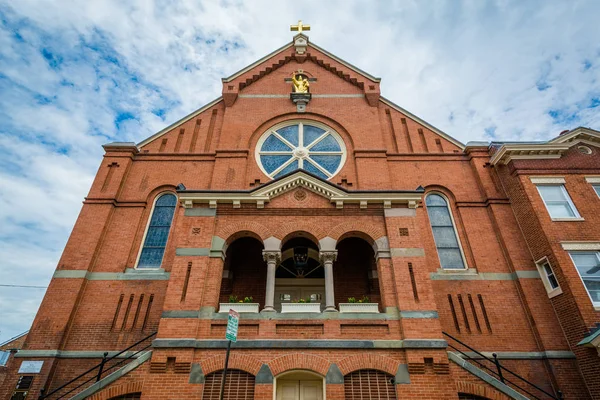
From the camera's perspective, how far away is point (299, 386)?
30.4 feet

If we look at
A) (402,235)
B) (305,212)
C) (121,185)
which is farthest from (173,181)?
(402,235)

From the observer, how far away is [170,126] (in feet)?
54.0

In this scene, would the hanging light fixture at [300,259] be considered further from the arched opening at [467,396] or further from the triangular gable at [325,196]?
the arched opening at [467,396]

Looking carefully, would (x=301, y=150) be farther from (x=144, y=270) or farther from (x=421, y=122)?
(x=144, y=270)

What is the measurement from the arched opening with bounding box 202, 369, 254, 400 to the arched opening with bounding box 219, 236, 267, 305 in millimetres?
3430

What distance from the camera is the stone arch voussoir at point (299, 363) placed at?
29.4 ft

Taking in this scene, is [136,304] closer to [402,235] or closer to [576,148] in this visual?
[402,235]

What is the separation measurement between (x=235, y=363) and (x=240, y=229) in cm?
405

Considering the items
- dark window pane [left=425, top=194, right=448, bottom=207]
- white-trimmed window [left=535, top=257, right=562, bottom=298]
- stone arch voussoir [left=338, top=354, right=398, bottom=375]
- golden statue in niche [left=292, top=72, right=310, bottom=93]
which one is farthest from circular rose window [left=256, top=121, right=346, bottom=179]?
white-trimmed window [left=535, top=257, right=562, bottom=298]

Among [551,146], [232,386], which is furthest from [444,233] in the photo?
[232,386]

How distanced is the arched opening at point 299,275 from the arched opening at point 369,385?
3.99 meters

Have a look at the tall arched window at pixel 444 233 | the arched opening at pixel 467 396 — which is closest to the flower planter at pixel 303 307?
the arched opening at pixel 467 396

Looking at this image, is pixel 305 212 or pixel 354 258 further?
pixel 354 258

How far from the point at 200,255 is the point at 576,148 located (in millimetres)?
15607
